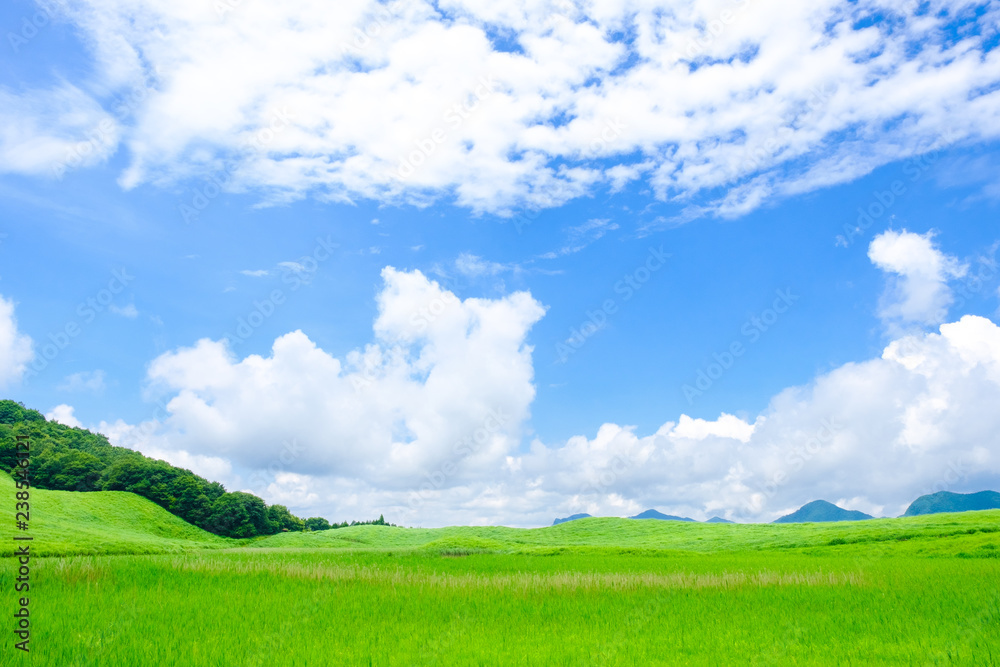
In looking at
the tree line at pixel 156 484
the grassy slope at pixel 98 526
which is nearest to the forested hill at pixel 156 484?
the tree line at pixel 156 484

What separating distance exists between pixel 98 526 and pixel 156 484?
27258mm

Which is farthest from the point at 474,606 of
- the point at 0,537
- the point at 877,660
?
the point at 0,537

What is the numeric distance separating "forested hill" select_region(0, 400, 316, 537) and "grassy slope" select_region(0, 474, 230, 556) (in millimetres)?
4643

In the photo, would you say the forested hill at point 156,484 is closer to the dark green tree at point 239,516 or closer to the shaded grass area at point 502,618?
the dark green tree at point 239,516

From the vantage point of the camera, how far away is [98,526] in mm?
67562

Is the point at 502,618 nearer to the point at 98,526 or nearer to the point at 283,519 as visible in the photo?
the point at 98,526

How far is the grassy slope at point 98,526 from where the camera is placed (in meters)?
44.1

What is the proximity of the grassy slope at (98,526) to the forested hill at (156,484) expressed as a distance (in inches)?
183

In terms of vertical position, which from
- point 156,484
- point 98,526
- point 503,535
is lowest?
point 503,535

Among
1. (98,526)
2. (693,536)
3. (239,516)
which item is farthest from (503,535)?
(98,526)

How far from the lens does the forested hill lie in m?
92.2

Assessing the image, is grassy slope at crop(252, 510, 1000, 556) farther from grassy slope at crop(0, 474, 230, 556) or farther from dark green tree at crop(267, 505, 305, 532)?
dark green tree at crop(267, 505, 305, 532)

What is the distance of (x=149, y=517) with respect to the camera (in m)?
Result: 82.5

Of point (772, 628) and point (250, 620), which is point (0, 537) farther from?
point (772, 628)
